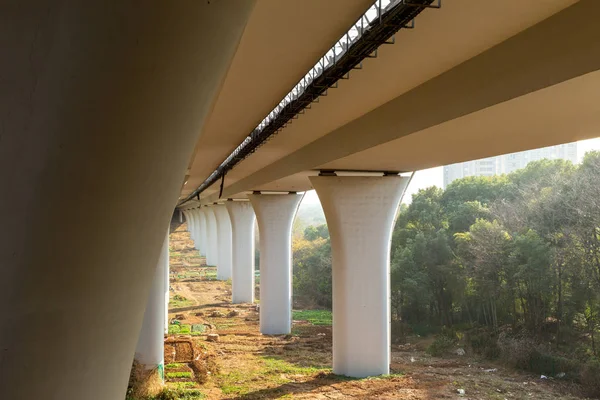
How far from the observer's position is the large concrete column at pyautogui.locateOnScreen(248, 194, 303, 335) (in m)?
31.1

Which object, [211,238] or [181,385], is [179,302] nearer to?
[181,385]

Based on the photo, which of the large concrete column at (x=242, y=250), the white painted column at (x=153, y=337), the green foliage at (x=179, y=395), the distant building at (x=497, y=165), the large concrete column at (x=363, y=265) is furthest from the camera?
the distant building at (x=497, y=165)

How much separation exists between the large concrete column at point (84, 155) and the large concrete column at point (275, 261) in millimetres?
27941

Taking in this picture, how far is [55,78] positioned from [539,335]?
112ft

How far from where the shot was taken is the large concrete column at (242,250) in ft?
141

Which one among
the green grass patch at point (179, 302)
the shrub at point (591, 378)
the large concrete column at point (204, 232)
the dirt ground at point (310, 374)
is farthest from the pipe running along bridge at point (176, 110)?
the large concrete column at point (204, 232)

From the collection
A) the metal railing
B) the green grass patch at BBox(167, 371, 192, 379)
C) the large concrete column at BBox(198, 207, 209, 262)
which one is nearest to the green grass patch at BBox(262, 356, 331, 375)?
the green grass patch at BBox(167, 371, 192, 379)

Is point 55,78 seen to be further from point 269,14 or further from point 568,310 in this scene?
point 568,310

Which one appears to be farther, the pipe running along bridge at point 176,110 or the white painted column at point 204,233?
the white painted column at point 204,233

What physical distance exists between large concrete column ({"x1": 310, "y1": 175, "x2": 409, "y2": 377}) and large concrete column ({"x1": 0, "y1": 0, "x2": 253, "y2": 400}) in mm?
16711

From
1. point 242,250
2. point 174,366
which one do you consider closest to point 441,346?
point 242,250

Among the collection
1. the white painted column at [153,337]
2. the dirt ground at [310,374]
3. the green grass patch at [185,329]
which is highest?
the white painted column at [153,337]

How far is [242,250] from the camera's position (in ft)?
143

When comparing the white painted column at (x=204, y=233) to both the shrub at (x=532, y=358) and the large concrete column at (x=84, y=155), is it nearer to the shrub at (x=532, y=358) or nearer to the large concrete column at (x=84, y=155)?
the shrub at (x=532, y=358)
